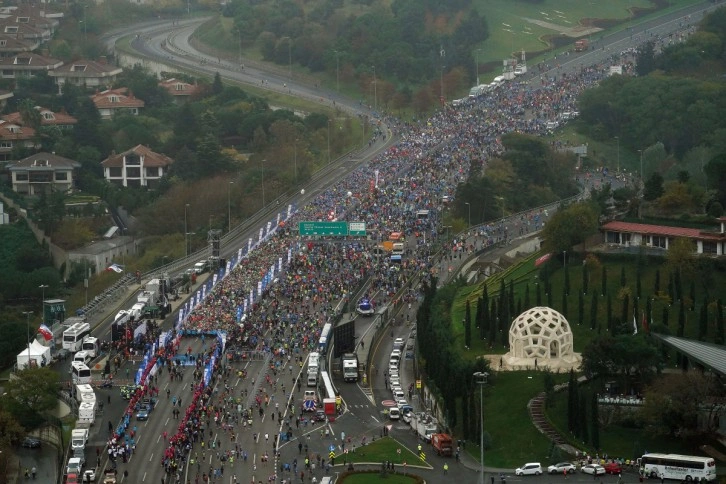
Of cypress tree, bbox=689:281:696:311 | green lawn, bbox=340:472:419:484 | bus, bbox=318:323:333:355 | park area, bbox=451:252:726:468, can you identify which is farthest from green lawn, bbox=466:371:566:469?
bus, bbox=318:323:333:355

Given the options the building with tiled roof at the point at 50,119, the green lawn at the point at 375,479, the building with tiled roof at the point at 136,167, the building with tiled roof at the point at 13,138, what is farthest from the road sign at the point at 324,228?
the building with tiled roof at the point at 50,119

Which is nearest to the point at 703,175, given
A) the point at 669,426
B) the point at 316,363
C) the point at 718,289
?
the point at 718,289

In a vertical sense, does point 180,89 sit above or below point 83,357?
above

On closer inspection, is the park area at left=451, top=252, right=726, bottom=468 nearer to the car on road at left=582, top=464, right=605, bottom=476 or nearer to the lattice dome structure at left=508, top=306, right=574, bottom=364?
the lattice dome structure at left=508, top=306, right=574, bottom=364

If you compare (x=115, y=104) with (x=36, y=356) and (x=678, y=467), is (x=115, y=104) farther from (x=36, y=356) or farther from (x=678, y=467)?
(x=678, y=467)

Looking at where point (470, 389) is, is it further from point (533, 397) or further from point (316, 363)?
point (316, 363)

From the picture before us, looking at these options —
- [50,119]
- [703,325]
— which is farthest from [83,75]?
[703,325]

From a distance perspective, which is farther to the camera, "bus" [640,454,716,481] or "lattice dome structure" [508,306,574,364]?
"lattice dome structure" [508,306,574,364]

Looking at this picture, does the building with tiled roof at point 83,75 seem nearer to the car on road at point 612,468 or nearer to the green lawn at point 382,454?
the green lawn at point 382,454
